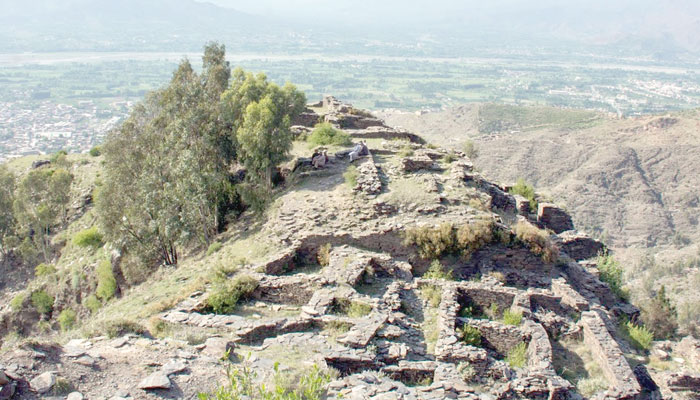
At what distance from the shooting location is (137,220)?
2303cm

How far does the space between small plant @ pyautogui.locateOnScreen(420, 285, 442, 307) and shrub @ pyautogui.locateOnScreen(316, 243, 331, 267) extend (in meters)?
3.02

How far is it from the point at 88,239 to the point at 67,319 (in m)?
6.25

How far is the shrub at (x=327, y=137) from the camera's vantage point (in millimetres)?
26016

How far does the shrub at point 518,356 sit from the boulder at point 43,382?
9226 mm

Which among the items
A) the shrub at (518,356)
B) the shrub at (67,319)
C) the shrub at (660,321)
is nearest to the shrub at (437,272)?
the shrub at (518,356)

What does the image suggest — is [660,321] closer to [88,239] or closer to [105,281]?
[105,281]

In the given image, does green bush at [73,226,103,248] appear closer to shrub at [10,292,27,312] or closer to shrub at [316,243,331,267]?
shrub at [10,292,27,312]

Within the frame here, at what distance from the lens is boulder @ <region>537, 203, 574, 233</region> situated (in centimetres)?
2383

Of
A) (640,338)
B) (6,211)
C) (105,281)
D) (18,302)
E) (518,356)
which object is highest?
(518,356)

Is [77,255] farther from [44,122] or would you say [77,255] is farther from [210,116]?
[44,122]

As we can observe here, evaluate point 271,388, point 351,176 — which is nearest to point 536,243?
point 351,176

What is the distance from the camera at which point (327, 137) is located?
2631 centimetres

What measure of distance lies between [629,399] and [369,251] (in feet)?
25.6

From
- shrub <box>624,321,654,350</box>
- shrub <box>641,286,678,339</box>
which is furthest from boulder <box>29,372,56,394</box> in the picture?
shrub <box>641,286,678,339</box>
